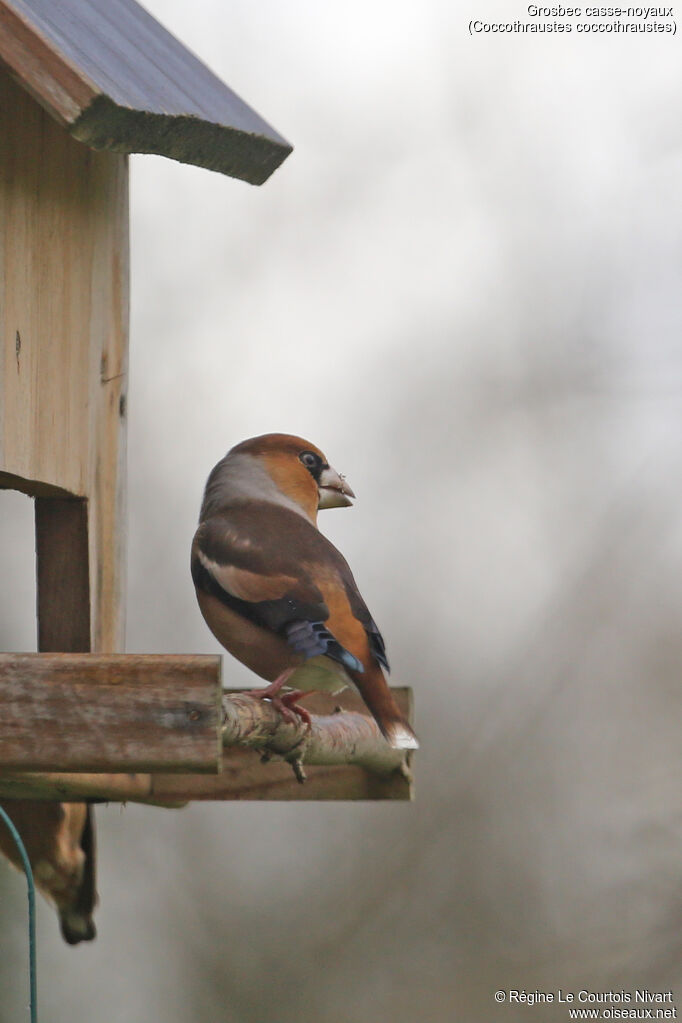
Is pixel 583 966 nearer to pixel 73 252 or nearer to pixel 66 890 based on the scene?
pixel 66 890

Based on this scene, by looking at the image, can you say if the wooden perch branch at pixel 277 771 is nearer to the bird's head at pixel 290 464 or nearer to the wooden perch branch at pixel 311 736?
the wooden perch branch at pixel 311 736

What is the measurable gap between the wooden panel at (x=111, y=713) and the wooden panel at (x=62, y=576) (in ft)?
2.99

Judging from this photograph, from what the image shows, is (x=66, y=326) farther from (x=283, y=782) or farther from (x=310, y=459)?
(x=283, y=782)

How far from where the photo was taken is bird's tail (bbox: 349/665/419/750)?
221cm

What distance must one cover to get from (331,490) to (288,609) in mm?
618

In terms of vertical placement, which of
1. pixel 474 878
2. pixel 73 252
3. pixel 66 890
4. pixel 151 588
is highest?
pixel 73 252

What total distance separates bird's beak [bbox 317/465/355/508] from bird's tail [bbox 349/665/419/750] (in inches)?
22.5

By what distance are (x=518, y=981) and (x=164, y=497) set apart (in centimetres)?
212

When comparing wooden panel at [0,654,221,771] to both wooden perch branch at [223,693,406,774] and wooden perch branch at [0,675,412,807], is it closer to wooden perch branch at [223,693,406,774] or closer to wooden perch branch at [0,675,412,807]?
wooden perch branch at [223,693,406,774]

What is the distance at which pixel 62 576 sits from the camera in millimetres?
2561

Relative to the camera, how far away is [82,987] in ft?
17.7

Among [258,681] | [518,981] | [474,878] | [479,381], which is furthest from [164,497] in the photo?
[518,981]

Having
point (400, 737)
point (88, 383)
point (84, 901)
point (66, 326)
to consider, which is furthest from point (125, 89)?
point (84, 901)

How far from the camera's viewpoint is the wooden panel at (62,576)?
2545 millimetres
